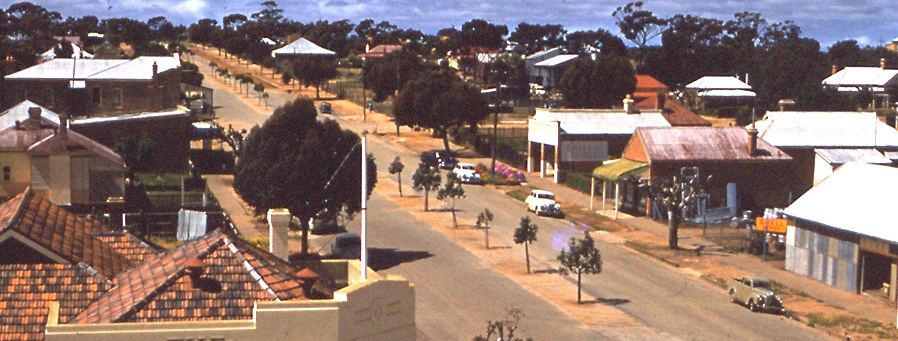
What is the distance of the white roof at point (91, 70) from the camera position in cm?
7338

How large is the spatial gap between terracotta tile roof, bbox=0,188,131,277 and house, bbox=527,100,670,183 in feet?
158

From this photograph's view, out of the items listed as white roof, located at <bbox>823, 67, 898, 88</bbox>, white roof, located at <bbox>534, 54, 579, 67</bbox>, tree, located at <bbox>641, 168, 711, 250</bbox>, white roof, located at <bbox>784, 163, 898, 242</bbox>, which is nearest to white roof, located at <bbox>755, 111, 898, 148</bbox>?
tree, located at <bbox>641, 168, 711, 250</bbox>

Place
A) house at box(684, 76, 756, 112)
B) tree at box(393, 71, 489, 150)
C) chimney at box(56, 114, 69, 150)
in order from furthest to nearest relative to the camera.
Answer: house at box(684, 76, 756, 112) → tree at box(393, 71, 489, 150) → chimney at box(56, 114, 69, 150)

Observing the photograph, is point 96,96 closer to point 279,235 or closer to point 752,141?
point 752,141

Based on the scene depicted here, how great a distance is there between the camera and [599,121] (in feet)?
234

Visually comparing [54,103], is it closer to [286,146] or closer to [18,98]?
[18,98]

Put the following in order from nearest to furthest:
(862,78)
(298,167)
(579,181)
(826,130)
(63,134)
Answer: (298,167)
(63,134)
(826,130)
(579,181)
(862,78)

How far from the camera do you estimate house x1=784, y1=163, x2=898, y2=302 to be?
42.0 m

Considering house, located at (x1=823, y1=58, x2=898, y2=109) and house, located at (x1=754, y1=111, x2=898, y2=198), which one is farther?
house, located at (x1=823, y1=58, x2=898, y2=109)

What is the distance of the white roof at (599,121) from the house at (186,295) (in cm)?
5030

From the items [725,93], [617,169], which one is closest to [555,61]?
[725,93]

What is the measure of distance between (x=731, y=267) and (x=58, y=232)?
102ft

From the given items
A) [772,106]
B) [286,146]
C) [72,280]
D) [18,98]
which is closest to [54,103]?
[18,98]

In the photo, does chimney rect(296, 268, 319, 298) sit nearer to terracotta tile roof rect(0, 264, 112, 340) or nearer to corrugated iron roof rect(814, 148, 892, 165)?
terracotta tile roof rect(0, 264, 112, 340)
